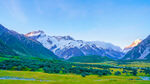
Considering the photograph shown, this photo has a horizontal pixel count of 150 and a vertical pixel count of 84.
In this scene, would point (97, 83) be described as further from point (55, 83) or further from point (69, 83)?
point (55, 83)

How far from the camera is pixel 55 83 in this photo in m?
75.6

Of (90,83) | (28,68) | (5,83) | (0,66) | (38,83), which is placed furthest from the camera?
(28,68)

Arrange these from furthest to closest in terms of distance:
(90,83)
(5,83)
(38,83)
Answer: (90,83) → (38,83) → (5,83)

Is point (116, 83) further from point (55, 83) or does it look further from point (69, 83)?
point (55, 83)

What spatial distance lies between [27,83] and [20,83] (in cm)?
334

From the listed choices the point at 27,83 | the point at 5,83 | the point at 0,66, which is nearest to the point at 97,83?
the point at 27,83

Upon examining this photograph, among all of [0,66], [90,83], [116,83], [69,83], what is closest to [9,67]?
[0,66]

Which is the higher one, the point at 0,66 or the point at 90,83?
the point at 0,66

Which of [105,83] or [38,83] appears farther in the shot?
[105,83]

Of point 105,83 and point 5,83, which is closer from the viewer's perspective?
point 5,83

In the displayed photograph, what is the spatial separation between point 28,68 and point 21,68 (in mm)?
7172

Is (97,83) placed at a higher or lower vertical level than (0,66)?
lower

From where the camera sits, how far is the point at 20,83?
7106 cm

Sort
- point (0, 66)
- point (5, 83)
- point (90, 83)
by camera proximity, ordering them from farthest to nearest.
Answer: point (0, 66) < point (90, 83) < point (5, 83)
